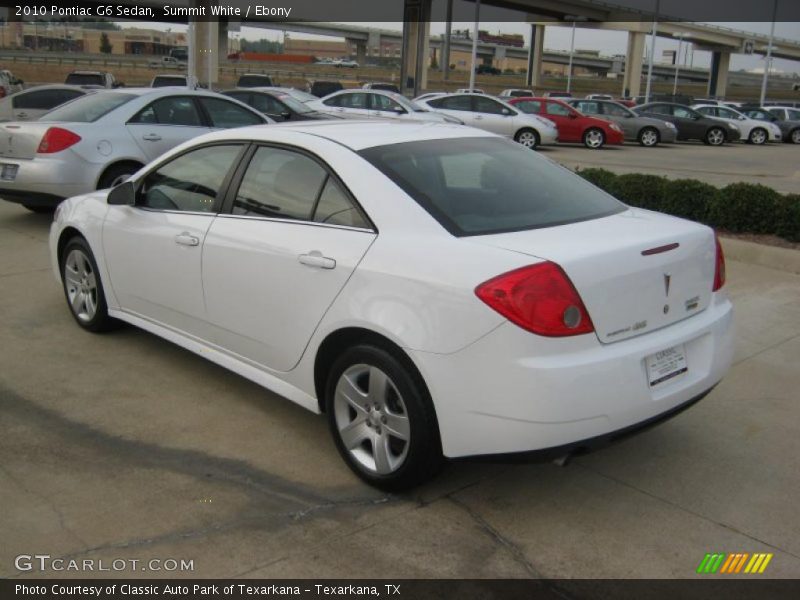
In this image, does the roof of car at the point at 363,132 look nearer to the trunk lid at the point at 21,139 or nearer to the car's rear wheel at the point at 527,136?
the trunk lid at the point at 21,139

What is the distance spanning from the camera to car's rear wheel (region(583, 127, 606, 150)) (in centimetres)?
2494

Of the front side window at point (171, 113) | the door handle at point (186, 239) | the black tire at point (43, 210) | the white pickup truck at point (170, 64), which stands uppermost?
the white pickup truck at point (170, 64)

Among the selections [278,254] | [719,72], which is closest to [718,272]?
[278,254]

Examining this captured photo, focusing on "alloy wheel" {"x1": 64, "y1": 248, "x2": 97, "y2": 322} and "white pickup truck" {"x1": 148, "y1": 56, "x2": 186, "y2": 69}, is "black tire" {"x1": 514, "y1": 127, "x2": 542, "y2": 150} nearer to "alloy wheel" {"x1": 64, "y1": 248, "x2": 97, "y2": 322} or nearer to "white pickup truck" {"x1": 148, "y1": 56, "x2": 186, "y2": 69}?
"alloy wheel" {"x1": 64, "y1": 248, "x2": 97, "y2": 322}

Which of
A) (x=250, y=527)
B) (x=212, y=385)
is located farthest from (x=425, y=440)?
(x=212, y=385)

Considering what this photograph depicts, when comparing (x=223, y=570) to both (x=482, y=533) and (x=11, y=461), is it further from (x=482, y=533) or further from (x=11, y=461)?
(x=11, y=461)

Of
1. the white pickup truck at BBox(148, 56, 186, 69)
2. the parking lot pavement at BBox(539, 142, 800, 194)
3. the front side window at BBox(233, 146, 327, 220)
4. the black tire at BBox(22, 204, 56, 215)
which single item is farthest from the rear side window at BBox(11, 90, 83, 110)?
the white pickup truck at BBox(148, 56, 186, 69)

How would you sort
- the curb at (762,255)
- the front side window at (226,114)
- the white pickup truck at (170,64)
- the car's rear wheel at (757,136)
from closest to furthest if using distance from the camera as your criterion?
the curb at (762,255)
the front side window at (226,114)
the car's rear wheel at (757,136)
the white pickup truck at (170,64)

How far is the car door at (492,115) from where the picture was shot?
71.8ft

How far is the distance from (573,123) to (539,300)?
23100 millimetres

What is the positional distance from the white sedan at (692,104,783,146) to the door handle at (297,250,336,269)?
30.2 m

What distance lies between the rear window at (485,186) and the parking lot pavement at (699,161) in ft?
36.2

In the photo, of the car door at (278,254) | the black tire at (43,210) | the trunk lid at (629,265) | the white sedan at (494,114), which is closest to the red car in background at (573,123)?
the white sedan at (494,114)

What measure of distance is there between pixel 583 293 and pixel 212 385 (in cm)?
256
